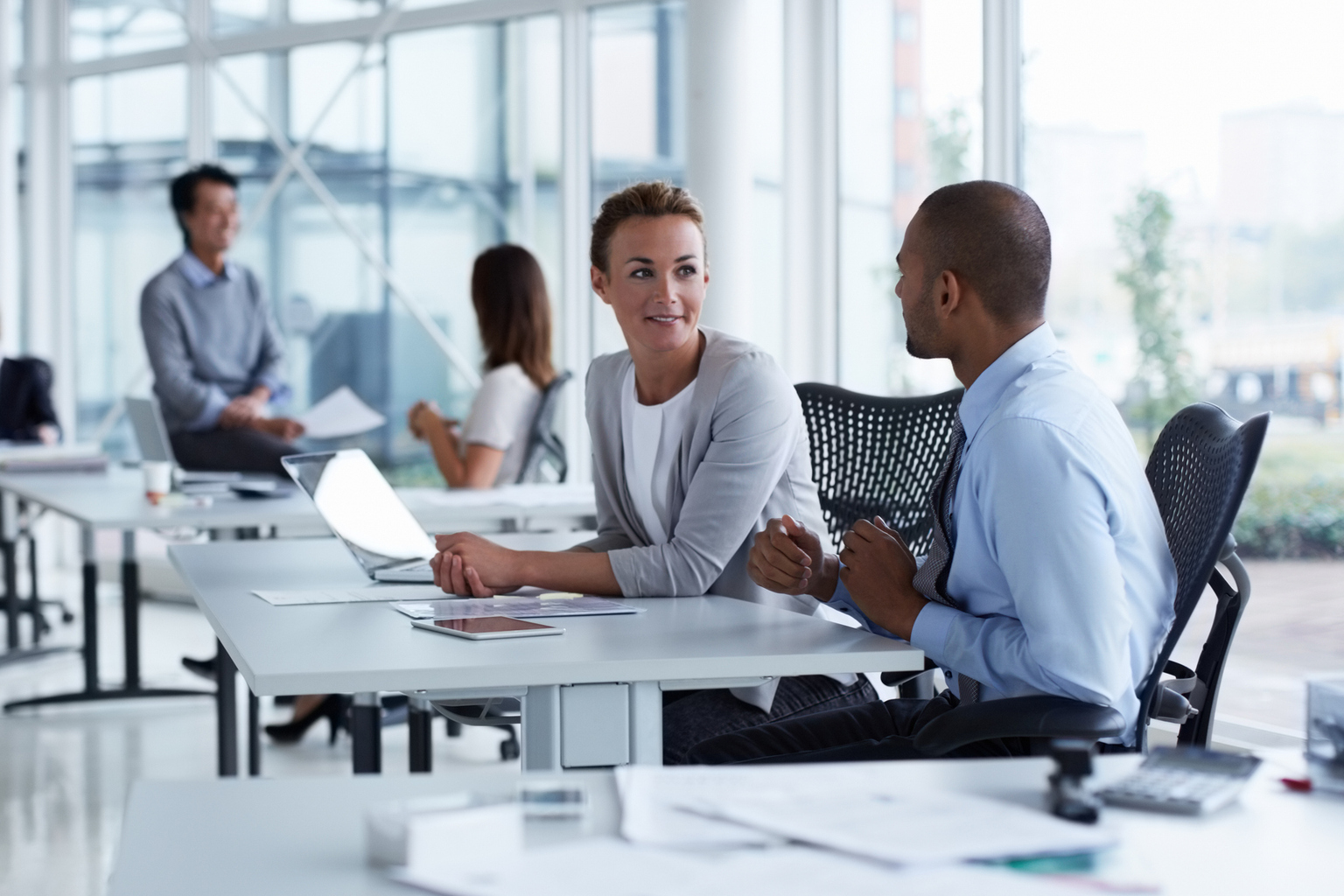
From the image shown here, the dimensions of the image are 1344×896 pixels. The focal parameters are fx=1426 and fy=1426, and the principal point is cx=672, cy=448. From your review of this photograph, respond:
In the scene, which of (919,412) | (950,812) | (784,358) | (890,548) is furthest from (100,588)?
(950,812)

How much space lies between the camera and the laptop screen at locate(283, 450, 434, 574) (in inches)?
96.5

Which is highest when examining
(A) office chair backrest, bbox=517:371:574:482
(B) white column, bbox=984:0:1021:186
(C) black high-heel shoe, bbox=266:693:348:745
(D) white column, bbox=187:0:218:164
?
(D) white column, bbox=187:0:218:164

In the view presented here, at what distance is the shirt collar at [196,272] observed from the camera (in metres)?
5.43

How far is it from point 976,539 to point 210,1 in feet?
22.3

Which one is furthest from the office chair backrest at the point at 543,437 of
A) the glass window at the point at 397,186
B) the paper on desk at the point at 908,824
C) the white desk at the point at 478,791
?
the paper on desk at the point at 908,824

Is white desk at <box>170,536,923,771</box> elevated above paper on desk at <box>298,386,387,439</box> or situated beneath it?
situated beneath

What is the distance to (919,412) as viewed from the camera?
115 inches

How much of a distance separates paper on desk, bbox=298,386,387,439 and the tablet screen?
264 centimetres

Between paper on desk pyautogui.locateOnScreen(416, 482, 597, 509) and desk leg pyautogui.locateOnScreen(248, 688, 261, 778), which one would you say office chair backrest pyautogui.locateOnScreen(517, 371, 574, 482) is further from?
desk leg pyautogui.locateOnScreen(248, 688, 261, 778)

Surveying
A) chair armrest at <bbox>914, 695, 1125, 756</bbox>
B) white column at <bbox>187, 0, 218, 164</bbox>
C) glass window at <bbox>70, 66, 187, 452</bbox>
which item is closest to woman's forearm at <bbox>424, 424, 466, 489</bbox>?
chair armrest at <bbox>914, 695, 1125, 756</bbox>

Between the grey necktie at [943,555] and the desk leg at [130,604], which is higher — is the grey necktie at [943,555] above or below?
above

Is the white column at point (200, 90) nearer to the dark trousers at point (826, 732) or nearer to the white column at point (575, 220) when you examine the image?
the white column at point (575, 220)

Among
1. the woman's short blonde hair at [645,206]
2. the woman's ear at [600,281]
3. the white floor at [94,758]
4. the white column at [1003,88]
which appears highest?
the white column at [1003,88]

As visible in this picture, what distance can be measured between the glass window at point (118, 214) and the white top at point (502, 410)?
14.5ft
